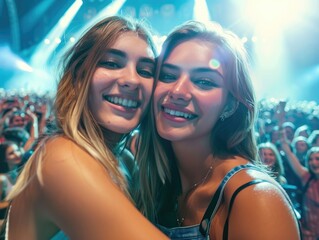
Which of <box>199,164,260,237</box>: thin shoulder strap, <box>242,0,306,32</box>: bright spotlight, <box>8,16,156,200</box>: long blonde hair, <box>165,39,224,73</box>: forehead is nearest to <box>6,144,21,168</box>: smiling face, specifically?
<box>8,16,156,200</box>: long blonde hair

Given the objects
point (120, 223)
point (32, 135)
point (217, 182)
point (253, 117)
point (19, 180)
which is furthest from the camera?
point (32, 135)

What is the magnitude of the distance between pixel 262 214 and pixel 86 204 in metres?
0.62

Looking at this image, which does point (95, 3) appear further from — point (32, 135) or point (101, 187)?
point (101, 187)

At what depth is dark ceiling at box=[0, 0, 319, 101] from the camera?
13.9 m

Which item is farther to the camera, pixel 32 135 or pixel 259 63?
pixel 259 63

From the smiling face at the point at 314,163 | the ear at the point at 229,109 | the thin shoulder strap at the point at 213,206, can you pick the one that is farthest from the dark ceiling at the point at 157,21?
the thin shoulder strap at the point at 213,206

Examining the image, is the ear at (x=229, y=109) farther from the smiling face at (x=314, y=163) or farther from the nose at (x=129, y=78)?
the smiling face at (x=314, y=163)

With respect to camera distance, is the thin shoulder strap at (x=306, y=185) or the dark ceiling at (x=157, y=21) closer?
the thin shoulder strap at (x=306, y=185)

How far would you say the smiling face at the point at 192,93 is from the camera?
1670 millimetres

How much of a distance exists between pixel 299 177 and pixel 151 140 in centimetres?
281

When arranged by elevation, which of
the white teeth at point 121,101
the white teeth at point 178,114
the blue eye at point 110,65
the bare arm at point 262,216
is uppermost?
the blue eye at point 110,65

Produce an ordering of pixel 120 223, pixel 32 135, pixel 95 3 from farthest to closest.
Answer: pixel 95 3, pixel 32 135, pixel 120 223

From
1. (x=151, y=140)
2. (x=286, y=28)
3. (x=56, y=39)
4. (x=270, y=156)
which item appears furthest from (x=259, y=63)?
(x=151, y=140)

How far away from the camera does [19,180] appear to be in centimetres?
→ 127
